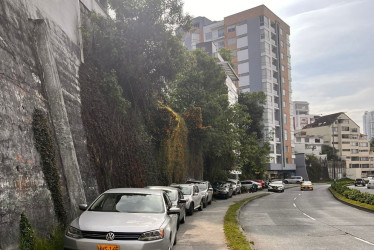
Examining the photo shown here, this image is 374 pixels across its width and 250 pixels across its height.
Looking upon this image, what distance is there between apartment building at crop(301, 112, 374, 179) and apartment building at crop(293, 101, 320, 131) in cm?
3394

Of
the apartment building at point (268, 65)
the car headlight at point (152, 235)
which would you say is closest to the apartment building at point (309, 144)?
the apartment building at point (268, 65)

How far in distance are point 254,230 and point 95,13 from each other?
12611 millimetres

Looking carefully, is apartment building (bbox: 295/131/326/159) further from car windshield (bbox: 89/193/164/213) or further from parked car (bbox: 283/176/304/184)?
car windshield (bbox: 89/193/164/213)

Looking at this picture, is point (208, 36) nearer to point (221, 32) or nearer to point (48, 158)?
point (221, 32)

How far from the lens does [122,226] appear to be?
24.1ft

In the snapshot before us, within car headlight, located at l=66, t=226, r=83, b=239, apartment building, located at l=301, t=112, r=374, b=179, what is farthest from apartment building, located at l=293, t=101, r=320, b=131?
car headlight, located at l=66, t=226, r=83, b=239

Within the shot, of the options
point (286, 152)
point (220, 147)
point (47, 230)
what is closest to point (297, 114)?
point (286, 152)

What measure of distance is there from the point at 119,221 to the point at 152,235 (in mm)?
730

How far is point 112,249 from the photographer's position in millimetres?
6965

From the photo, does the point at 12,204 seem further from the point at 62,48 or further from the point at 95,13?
the point at 95,13

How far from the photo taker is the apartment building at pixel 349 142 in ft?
369

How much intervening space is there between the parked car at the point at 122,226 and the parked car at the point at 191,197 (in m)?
9.58

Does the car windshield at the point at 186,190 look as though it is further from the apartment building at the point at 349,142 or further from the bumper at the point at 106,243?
the apartment building at the point at 349,142

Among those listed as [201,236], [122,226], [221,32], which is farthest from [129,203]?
[221,32]
